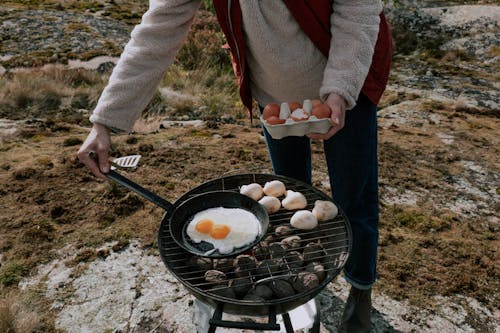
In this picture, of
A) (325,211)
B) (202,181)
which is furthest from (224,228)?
(202,181)

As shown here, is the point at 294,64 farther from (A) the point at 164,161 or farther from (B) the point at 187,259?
(A) the point at 164,161

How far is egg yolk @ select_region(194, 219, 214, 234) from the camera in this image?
5.55ft

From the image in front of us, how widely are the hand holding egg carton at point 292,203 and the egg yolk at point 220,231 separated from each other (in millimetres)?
232

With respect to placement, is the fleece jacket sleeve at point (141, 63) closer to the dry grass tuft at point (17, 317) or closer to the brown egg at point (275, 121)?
the brown egg at point (275, 121)

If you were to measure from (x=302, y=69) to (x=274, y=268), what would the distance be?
2.91 feet

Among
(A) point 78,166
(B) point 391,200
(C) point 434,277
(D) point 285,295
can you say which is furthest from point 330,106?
(A) point 78,166

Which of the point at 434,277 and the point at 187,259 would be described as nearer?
the point at 187,259

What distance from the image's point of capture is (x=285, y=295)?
4.96ft

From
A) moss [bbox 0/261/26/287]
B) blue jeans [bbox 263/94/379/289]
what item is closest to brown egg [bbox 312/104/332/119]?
blue jeans [bbox 263/94/379/289]

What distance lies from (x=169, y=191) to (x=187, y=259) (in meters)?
1.89

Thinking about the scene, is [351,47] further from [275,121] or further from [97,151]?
[97,151]

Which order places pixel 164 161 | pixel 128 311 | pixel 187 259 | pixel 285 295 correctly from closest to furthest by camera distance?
1. pixel 285 295
2. pixel 187 259
3. pixel 128 311
4. pixel 164 161

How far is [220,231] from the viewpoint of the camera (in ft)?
5.47

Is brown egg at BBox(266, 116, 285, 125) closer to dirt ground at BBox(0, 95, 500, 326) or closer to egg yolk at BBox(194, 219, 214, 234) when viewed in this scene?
egg yolk at BBox(194, 219, 214, 234)
